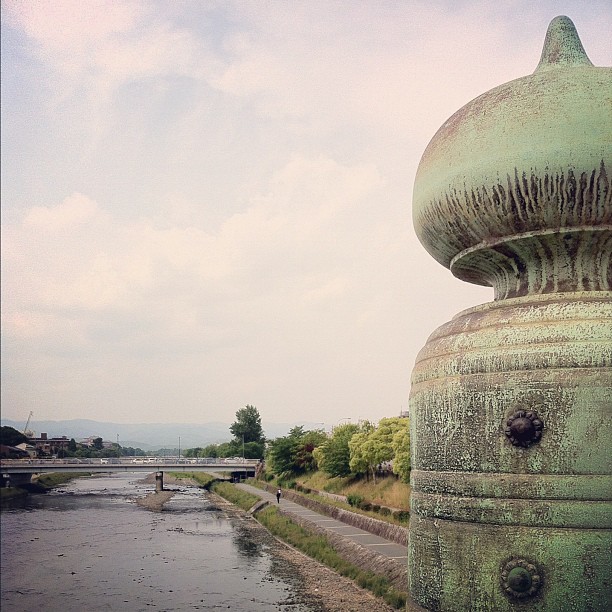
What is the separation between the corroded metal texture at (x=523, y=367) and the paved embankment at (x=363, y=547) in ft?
49.3

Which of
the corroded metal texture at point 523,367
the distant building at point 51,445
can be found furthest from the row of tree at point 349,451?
the distant building at point 51,445

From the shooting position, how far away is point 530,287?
8.12 metres

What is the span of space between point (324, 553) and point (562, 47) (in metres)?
25.6

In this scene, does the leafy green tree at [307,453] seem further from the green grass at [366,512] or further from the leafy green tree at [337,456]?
the leafy green tree at [337,456]

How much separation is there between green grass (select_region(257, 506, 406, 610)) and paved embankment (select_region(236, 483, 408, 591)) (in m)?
0.23

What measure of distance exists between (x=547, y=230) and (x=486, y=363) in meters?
1.66

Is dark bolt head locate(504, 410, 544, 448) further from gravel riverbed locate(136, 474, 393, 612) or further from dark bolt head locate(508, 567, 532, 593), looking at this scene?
gravel riverbed locate(136, 474, 393, 612)

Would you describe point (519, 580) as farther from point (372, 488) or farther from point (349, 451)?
point (349, 451)

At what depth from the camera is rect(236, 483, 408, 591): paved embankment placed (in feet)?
74.3

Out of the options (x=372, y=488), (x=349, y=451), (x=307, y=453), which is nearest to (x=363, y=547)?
(x=372, y=488)

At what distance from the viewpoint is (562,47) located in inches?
341

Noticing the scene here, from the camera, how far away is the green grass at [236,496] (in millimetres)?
57469

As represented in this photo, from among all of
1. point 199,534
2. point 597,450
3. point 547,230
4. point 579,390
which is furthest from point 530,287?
point 199,534

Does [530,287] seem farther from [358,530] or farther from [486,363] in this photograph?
[358,530]
